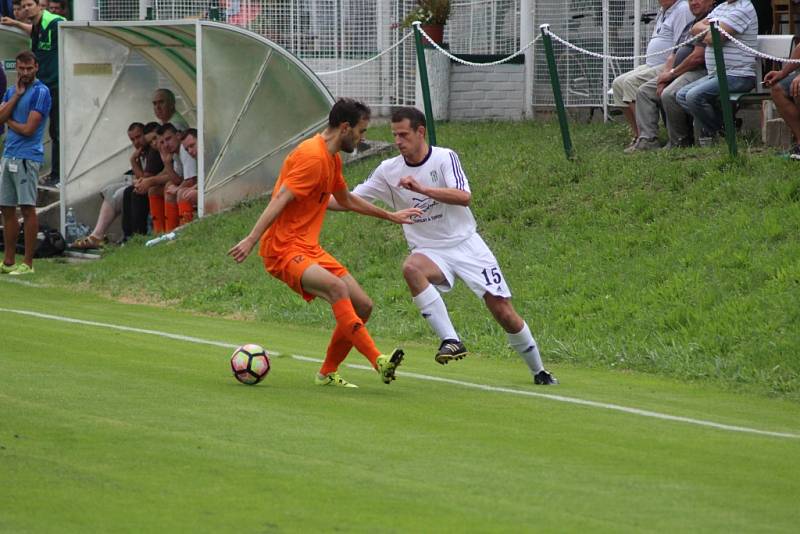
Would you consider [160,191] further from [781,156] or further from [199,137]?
[781,156]

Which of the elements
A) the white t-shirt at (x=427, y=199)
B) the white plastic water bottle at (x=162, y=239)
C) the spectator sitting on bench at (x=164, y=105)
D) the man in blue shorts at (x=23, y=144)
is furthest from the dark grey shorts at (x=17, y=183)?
the white t-shirt at (x=427, y=199)

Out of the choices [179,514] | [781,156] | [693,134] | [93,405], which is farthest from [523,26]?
[179,514]

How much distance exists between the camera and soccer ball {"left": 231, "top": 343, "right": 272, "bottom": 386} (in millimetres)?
10086

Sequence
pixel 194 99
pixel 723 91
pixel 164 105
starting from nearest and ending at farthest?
pixel 723 91
pixel 164 105
pixel 194 99

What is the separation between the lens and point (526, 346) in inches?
429

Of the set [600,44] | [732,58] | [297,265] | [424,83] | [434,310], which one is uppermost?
[600,44]

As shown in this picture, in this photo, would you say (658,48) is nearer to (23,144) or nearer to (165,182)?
(165,182)

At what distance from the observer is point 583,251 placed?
15.6 meters

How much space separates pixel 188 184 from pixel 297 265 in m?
11.8

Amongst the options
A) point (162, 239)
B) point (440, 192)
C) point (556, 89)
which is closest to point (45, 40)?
point (162, 239)

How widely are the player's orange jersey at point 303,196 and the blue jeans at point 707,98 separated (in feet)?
24.6

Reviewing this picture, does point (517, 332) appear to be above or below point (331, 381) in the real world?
above

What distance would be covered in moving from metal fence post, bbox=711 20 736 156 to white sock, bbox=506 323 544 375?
20.1 ft

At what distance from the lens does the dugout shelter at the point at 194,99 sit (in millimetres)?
20969
